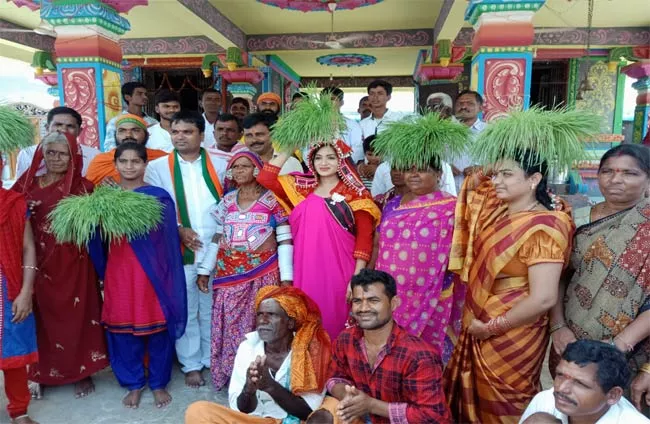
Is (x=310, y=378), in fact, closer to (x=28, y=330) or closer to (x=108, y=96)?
(x=28, y=330)

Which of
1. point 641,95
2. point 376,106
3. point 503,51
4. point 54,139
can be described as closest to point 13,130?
point 54,139

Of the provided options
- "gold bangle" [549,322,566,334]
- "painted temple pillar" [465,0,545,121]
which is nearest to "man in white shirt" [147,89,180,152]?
"painted temple pillar" [465,0,545,121]

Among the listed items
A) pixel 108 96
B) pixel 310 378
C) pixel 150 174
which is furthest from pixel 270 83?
pixel 310 378

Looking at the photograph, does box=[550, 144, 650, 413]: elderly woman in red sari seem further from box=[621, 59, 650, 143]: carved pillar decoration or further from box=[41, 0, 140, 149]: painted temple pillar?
box=[621, 59, 650, 143]: carved pillar decoration

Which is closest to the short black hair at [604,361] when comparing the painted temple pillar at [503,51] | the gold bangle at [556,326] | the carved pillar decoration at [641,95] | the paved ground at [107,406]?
the gold bangle at [556,326]

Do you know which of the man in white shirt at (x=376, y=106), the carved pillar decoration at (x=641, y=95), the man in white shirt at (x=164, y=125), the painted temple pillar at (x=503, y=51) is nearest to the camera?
the man in white shirt at (x=164, y=125)

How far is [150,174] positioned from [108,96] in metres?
2.69

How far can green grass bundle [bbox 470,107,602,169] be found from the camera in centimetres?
197

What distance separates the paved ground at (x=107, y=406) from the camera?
9.02 feet

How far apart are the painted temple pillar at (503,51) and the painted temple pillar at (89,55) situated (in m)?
3.60

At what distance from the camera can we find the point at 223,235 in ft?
9.70

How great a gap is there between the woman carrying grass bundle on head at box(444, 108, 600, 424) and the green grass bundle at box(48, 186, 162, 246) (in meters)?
1.77

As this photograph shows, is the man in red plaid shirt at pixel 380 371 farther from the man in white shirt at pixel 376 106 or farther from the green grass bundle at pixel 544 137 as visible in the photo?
the man in white shirt at pixel 376 106

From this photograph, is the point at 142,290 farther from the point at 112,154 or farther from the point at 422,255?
the point at 422,255
